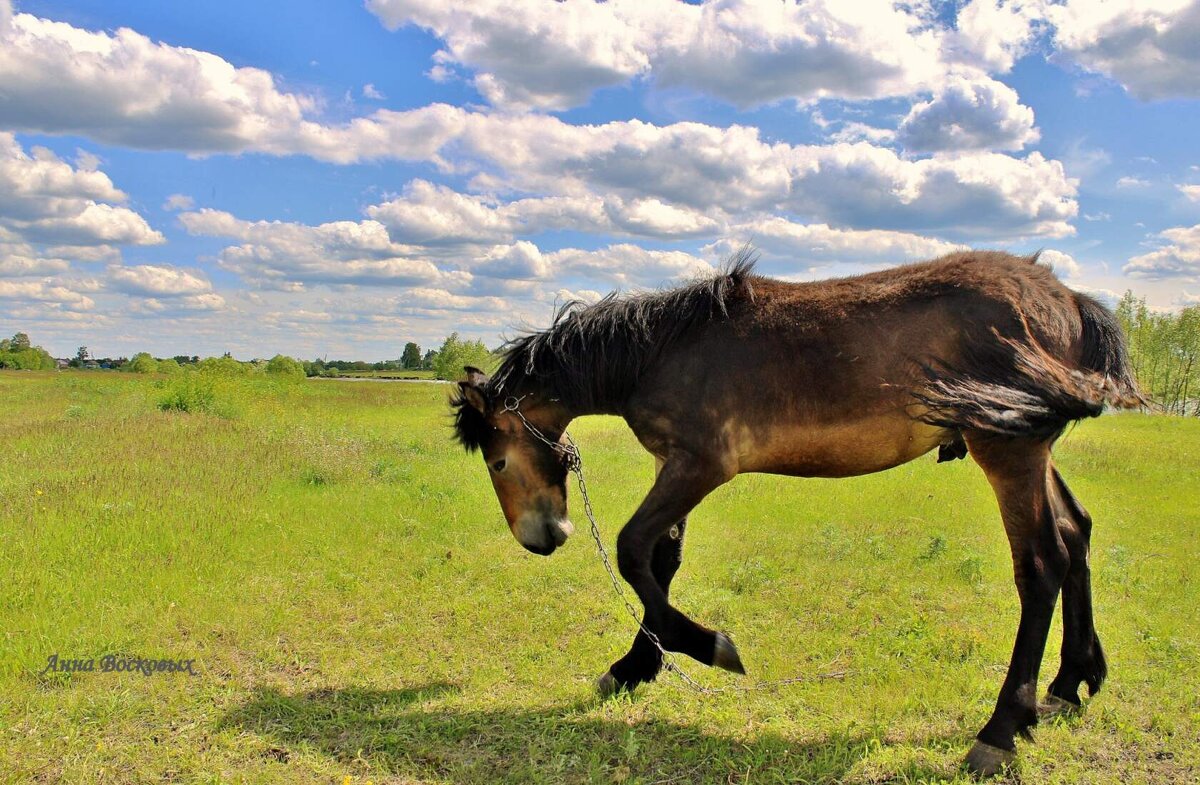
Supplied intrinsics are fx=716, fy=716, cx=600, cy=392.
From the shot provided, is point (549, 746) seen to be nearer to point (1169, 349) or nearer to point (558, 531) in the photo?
point (558, 531)

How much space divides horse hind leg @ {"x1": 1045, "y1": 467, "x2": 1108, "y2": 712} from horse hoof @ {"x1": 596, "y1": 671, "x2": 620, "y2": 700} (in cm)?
273

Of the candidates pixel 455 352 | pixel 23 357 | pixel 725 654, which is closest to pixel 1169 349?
pixel 455 352

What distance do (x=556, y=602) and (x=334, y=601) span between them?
200cm

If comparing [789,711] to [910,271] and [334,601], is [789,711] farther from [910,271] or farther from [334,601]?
[334,601]

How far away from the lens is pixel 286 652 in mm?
5387

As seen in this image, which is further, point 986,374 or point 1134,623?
point 1134,623

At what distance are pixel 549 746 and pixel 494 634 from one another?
1.80 m

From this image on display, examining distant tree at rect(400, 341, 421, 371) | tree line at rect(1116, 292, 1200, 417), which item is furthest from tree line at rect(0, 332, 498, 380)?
tree line at rect(1116, 292, 1200, 417)

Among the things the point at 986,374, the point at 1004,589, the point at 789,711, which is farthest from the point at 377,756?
the point at 1004,589

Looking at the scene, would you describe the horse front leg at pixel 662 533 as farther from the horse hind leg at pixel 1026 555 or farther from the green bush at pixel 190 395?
the green bush at pixel 190 395

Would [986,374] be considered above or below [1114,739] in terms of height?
above

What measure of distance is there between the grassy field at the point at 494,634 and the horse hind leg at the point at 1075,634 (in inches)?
7.9

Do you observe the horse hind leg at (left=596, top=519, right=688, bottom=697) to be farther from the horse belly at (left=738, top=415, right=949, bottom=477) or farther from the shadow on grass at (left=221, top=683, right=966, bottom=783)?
the horse belly at (left=738, top=415, right=949, bottom=477)

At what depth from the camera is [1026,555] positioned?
13.3ft
